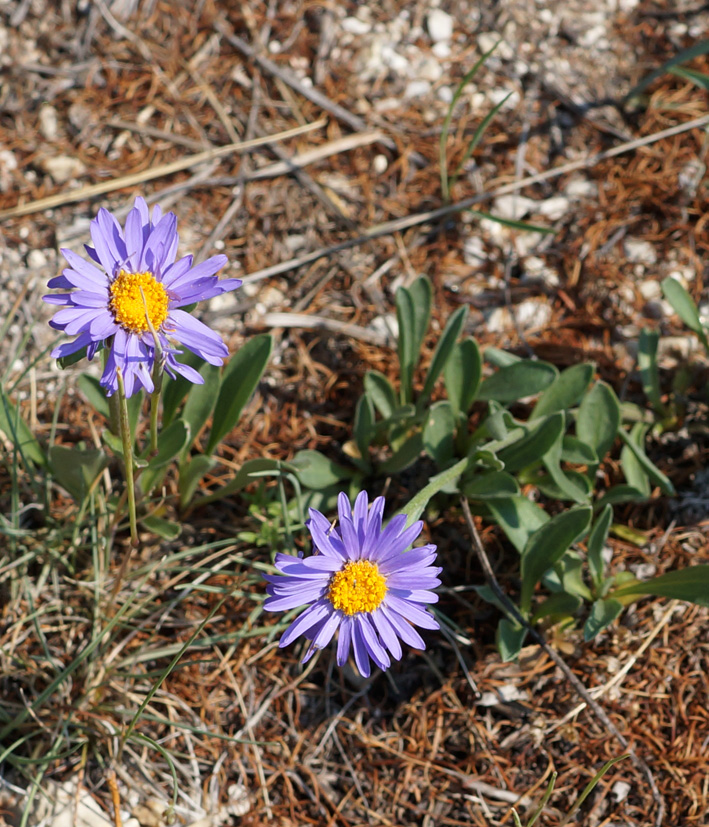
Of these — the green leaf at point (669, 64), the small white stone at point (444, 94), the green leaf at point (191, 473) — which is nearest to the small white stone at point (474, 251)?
the small white stone at point (444, 94)

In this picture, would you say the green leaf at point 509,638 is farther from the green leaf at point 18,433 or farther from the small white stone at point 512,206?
the small white stone at point 512,206

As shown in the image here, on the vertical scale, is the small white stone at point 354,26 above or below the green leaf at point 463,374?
above

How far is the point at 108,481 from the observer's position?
9.97 ft

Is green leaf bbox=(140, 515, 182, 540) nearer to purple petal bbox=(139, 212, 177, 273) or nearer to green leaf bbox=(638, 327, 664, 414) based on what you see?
purple petal bbox=(139, 212, 177, 273)

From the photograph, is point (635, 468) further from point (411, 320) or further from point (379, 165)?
point (379, 165)

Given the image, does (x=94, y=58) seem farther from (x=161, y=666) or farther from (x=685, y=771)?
(x=685, y=771)

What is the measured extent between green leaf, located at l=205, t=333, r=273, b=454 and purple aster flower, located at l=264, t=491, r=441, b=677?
863mm

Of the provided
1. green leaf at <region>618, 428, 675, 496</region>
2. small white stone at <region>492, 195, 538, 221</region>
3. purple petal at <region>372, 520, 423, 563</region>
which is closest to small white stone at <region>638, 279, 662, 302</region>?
small white stone at <region>492, 195, 538, 221</region>

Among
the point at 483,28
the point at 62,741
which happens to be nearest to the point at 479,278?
the point at 483,28

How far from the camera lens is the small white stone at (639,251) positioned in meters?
3.67

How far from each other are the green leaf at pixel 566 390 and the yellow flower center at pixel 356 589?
1.20m

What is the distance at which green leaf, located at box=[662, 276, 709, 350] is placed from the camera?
3.21 m

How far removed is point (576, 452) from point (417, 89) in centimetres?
204

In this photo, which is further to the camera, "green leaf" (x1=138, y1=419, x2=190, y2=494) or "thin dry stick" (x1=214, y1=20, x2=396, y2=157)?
"thin dry stick" (x1=214, y1=20, x2=396, y2=157)
